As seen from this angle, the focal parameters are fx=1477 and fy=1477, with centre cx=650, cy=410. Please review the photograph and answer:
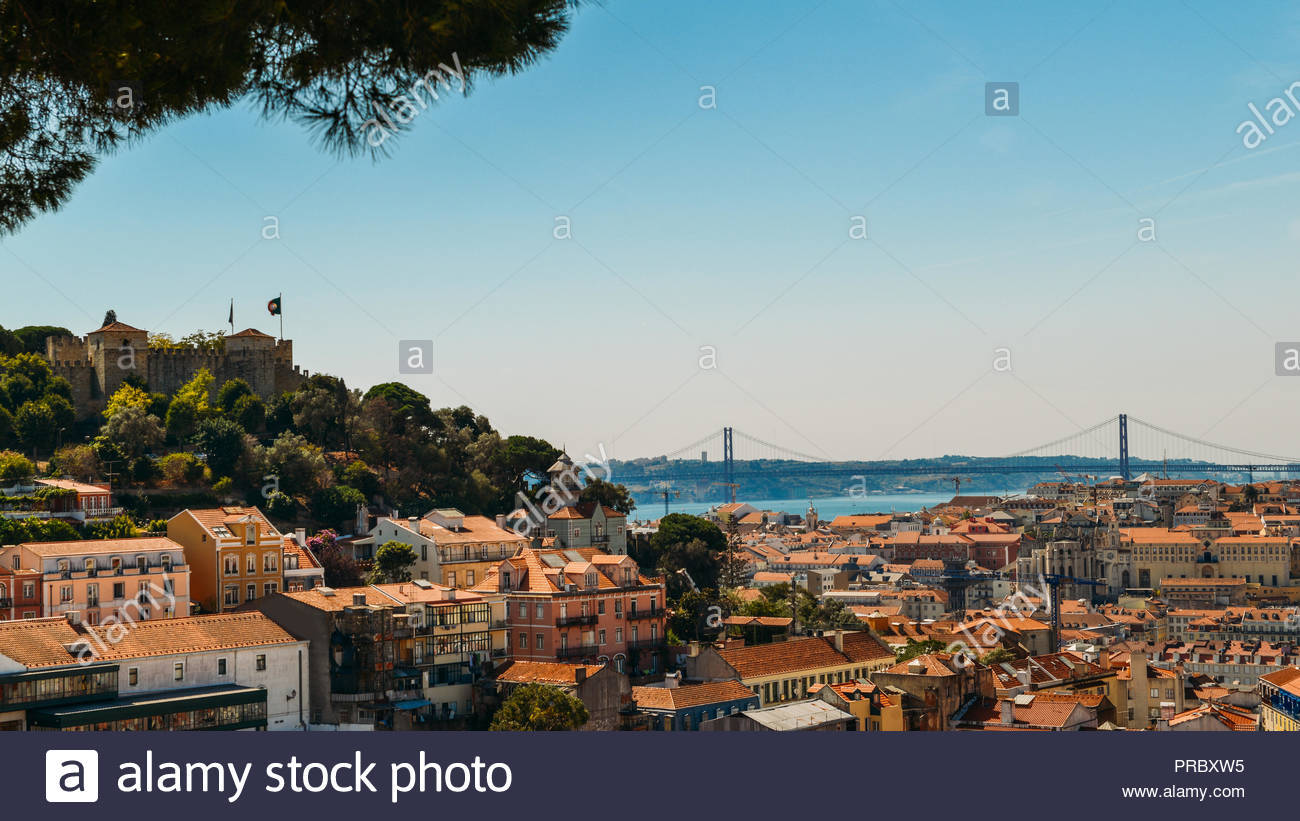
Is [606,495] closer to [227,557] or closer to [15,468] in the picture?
[227,557]

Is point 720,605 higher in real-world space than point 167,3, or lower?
lower

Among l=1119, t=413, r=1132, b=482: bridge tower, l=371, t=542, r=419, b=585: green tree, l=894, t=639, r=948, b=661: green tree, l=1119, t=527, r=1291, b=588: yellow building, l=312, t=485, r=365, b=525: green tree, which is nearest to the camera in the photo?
l=371, t=542, r=419, b=585: green tree

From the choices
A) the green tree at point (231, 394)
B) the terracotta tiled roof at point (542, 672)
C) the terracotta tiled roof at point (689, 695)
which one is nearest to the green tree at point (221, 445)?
the green tree at point (231, 394)

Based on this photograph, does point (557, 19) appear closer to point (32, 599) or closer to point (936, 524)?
point (32, 599)

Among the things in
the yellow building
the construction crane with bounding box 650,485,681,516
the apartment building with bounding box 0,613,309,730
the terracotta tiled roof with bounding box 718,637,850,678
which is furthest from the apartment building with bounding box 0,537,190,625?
the yellow building

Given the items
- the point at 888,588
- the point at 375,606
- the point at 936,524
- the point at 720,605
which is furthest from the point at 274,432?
the point at 936,524

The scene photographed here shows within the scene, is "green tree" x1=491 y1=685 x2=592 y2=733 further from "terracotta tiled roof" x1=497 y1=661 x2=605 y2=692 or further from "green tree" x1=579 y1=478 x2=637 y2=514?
"green tree" x1=579 y1=478 x2=637 y2=514
